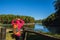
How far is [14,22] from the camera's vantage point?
29.0 ft

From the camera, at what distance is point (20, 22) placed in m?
8.94

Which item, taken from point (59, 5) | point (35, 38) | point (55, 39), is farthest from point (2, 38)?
point (59, 5)

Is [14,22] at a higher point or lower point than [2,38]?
higher

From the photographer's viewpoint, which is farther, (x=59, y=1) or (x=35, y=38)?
(x=59, y=1)

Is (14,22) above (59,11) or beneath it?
beneath

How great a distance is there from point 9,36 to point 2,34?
11.9ft

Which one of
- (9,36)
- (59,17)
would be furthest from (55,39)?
(59,17)

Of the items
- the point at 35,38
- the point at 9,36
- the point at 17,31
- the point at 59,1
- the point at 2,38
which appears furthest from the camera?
the point at 59,1

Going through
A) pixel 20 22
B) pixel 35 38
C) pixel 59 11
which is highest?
pixel 59 11

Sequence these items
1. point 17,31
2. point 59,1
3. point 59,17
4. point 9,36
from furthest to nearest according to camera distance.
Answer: point 59,1 < point 59,17 < point 9,36 < point 17,31

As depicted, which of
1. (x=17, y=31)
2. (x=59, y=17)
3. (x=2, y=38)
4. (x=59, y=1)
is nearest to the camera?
(x=2, y=38)

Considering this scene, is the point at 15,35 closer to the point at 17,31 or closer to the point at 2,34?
the point at 17,31

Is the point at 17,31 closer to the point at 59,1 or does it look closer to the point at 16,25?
the point at 16,25

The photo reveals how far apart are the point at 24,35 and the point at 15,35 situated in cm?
207
